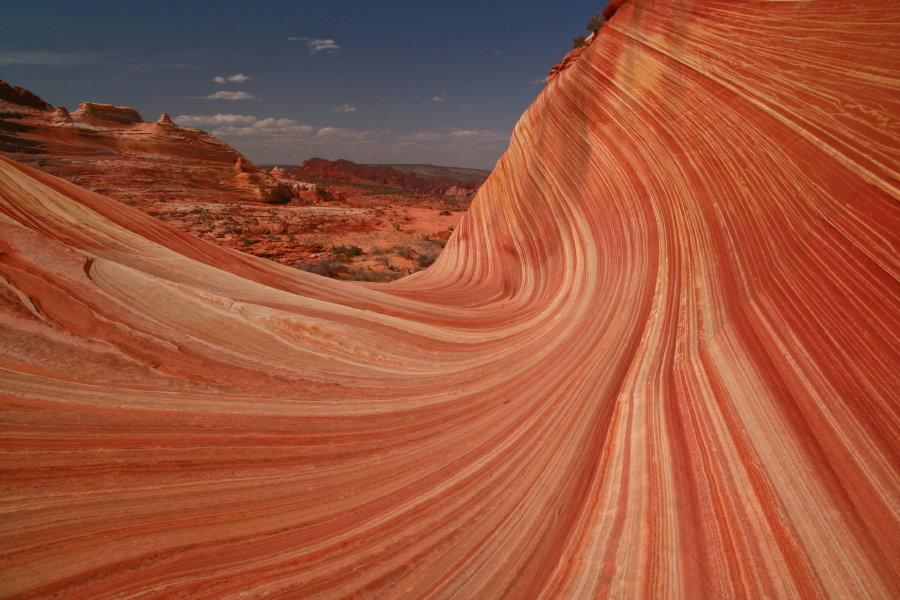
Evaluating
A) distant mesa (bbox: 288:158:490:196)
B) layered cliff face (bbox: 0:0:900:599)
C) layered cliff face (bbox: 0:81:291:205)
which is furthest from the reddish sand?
distant mesa (bbox: 288:158:490:196)

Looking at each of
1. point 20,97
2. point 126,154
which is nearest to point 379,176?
point 20,97

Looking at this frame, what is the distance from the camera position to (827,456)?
3.97 ft

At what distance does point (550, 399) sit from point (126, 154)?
30.4 metres

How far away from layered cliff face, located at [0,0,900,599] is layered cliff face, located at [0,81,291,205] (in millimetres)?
21981

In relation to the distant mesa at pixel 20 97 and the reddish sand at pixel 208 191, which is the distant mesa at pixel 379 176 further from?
the reddish sand at pixel 208 191

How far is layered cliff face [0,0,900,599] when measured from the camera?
1174 mm

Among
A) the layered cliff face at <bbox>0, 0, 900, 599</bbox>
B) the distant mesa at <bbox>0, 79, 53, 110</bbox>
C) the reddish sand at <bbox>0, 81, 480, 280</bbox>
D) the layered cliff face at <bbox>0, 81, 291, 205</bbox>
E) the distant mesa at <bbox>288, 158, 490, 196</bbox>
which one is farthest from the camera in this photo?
the distant mesa at <bbox>288, 158, 490, 196</bbox>

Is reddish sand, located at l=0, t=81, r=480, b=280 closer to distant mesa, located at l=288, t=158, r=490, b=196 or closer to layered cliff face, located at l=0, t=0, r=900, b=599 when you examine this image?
layered cliff face, located at l=0, t=0, r=900, b=599

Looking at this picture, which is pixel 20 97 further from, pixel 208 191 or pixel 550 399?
pixel 550 399

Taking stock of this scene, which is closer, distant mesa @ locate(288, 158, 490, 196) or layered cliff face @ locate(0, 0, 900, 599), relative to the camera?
layered cliff face @ locate(0, 0, 900, 599)

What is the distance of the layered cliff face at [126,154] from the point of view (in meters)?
20.1

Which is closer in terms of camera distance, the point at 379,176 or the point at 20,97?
the point at 20,97

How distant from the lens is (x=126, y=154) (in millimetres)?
23312

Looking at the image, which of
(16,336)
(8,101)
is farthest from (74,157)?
(16,336)
